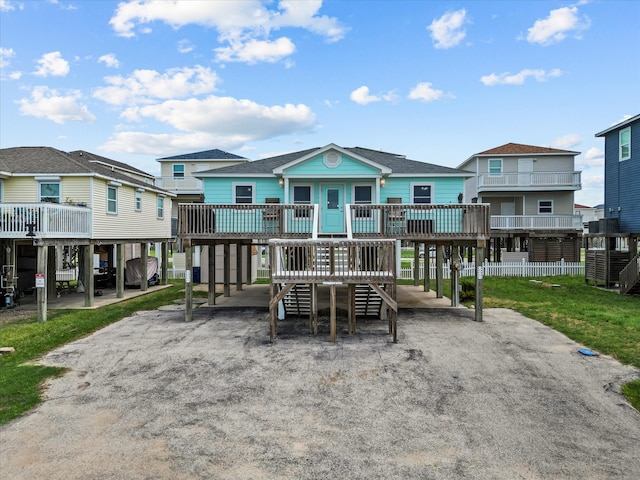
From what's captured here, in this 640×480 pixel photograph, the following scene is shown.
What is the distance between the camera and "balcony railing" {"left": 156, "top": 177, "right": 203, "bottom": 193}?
35719 mm

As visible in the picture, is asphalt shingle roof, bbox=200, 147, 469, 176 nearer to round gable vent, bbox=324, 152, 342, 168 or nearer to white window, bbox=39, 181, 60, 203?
round gable vent, bbox=324, 152, 342, 168

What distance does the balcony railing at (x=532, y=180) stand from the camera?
30.1 m

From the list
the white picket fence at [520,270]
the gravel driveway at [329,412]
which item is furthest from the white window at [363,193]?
the white picket fence at [520,270]

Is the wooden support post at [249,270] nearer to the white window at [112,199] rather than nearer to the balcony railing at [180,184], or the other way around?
the white window at [112,199]

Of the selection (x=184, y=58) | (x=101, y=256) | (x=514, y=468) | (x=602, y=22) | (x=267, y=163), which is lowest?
(x=514, y=468)

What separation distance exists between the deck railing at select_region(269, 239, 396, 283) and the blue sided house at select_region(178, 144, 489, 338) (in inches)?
1.1

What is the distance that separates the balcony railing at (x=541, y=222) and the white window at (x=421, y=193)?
42.4ft

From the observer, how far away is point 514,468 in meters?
5.21

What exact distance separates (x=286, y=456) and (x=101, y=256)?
27715mm

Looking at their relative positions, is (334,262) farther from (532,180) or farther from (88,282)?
(532,180)

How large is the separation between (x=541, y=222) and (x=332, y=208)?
1826 cm

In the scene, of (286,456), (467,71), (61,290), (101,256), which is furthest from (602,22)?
(101,256)

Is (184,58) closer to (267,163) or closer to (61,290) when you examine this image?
(267,163)

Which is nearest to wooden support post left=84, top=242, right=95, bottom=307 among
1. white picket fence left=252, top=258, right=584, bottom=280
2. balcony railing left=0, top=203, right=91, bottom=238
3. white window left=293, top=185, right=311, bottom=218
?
balcony railing left=0, top=203, right=91, bottom=238
